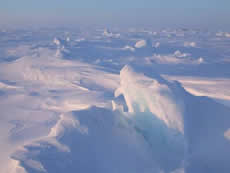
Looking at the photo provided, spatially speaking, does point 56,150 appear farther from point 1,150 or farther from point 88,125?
point 1,150

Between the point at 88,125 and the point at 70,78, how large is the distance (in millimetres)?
7830

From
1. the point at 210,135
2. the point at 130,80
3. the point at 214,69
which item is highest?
the point at 130,80

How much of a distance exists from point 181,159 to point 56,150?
74.3 inches

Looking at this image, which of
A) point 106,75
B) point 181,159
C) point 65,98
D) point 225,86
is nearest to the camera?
point 181,159

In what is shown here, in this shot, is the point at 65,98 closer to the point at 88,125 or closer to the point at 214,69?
the point at 88,125

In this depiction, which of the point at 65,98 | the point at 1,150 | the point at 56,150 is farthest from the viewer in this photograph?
the point at 65,98

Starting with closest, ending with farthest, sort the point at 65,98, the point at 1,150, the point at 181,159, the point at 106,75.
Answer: the point at 181,159, the point at 1,150, the point at 65,98, the point at 106,75

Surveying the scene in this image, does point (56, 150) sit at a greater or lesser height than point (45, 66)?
greater

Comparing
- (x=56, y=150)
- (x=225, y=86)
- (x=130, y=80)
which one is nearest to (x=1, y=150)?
(x=56, y=150)

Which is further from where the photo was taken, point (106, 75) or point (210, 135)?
point (106, 75)

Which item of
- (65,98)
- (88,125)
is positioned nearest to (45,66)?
(65,98)

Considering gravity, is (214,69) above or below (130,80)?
below

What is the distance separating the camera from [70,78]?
11102 millimetres

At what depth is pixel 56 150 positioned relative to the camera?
2973mm
